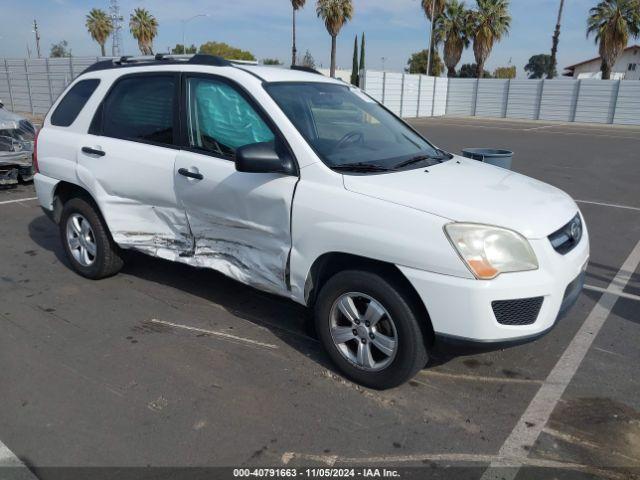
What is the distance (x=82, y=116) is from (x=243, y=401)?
122 inches

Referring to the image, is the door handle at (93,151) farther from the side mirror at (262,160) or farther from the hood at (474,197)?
the hood at (474,197)

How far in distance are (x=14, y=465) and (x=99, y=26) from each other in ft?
176

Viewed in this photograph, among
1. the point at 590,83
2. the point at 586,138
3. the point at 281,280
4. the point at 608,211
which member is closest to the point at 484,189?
the point at 281,280

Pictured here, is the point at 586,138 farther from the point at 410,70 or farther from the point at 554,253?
the point at 410,70

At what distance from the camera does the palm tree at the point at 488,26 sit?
4022 centimetres

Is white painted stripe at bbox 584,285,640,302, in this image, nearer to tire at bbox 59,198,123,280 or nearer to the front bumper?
the front bumper

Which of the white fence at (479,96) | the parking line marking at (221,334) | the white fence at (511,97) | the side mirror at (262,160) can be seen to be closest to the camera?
the side mirror at (262,160)

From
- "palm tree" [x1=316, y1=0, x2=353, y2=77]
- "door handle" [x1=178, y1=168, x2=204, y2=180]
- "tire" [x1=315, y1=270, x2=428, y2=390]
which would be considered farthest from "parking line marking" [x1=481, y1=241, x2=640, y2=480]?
"palm tree" [x1=316, y1=0, x2=353, y2=77]

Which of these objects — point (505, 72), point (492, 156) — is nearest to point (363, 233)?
point (492, 156)

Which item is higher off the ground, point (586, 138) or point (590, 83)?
point (590, 83)

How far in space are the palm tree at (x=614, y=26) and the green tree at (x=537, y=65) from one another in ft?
249

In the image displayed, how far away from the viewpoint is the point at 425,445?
2.80 meters

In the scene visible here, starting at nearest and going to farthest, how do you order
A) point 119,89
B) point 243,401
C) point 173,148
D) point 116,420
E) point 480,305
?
point 480,305 → point 116,420 → point 243,401 → point 173,148 → point 119,89

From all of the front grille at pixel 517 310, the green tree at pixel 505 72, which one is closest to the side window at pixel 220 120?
the front grille at pixel 517 310
